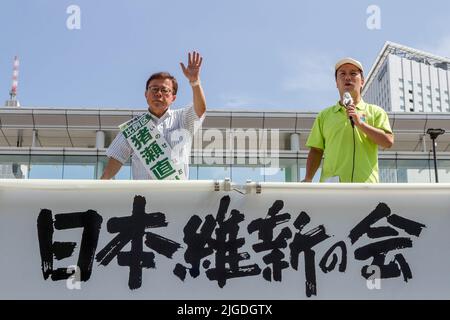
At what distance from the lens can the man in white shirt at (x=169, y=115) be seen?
3.02 meters

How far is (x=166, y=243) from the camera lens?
195 cm

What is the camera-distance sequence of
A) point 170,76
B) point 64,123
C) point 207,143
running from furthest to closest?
1. point 64,123
2. point 207,143
3. point 170,76

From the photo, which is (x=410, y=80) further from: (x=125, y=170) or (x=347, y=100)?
(x=347, y=100)

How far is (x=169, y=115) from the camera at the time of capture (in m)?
3.18

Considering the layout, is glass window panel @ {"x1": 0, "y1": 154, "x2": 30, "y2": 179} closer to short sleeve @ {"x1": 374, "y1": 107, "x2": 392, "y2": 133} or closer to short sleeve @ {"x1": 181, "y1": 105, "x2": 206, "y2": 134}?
short sleeve @ {"x1": 181, "y1": 105, "x2": 206, "y2": 134}

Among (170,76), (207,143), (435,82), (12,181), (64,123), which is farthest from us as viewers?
(435,82)

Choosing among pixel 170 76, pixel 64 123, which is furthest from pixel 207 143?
pixel 170 76

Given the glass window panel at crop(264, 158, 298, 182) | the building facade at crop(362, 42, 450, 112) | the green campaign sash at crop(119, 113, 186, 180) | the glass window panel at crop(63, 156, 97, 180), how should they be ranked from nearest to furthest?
the green campaign sash at crop(119, 113, 186, 180), the glass window panel at crop(264, 158, 298, 182), the glass window panel at crop(63, 156, 97, 180), the building facade at crop(362, 42, 450, 112)

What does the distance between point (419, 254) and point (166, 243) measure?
2.89ft

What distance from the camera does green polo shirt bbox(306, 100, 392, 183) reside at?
9.64 ft

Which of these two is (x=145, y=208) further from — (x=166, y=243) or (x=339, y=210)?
(x=339, y=210)

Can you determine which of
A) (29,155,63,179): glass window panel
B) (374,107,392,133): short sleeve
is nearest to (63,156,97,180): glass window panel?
(29,155,63,179): glass window panel

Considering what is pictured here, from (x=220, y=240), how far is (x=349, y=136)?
1.37 m

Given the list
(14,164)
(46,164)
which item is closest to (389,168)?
(46,164)
